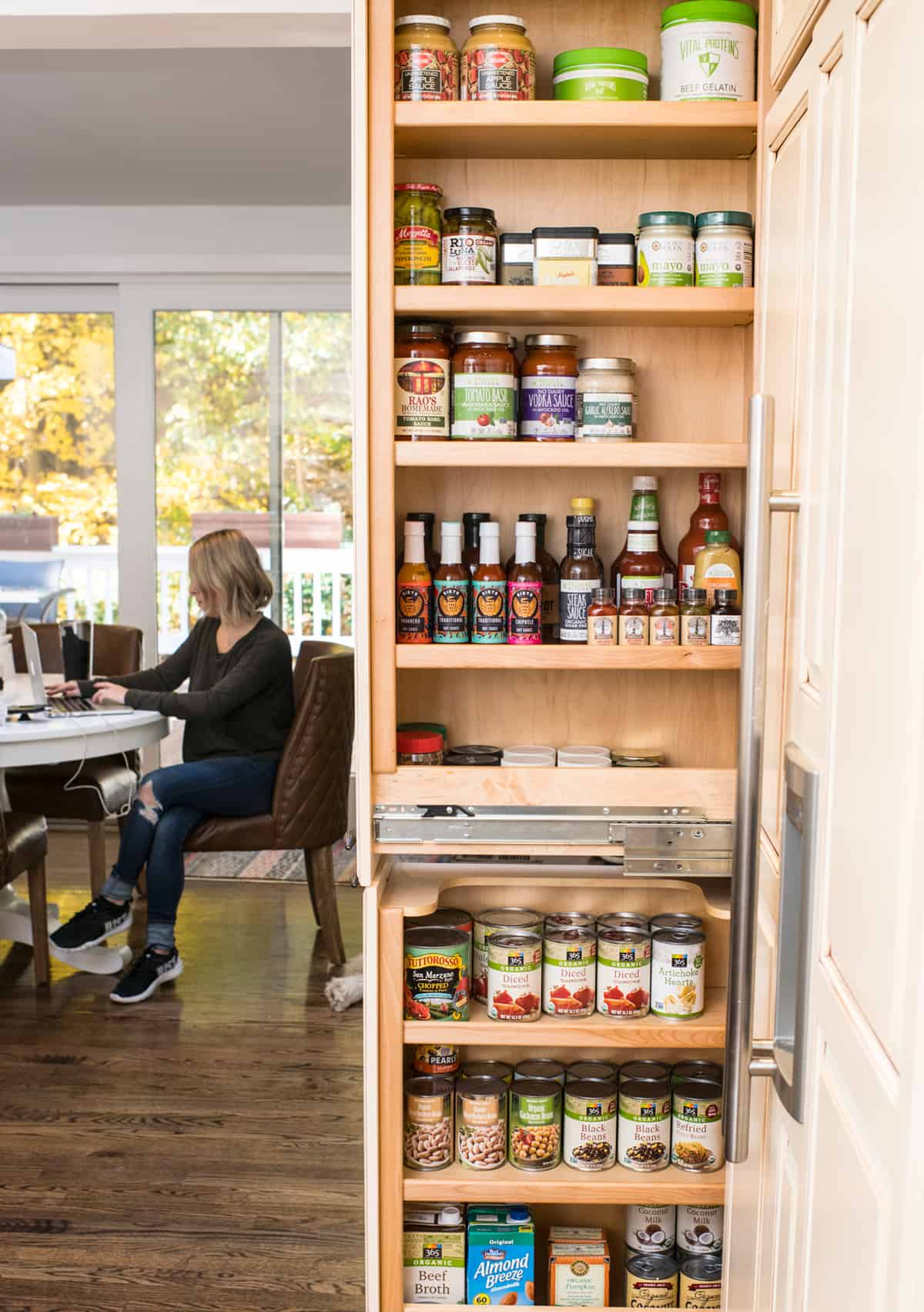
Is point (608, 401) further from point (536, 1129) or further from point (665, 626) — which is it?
point (536, 1129)

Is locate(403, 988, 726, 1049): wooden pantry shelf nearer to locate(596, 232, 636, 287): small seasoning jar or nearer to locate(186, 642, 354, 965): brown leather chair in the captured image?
locate(596, 232, 636, 287): small seasoning jar

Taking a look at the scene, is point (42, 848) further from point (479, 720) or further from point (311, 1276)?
point (479, 720)

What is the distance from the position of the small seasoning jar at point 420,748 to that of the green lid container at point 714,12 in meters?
1.10

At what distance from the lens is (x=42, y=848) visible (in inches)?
142

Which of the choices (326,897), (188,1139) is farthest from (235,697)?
(188,1139)

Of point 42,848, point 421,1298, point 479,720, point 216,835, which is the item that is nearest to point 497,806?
point 479,720

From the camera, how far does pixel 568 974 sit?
200 cm

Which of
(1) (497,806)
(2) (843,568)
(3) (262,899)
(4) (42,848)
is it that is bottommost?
(3) (262,899)

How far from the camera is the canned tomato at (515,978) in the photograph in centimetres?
198

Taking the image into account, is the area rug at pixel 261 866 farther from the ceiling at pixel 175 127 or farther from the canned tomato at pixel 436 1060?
the canned tomato at pixel 436 1060

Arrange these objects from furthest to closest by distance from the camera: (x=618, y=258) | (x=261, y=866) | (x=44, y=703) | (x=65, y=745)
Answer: (x=261, y=866) → (x=44, y=703) → (x=65, y=745) → (x=618, y=258)

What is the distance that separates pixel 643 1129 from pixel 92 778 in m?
2.49

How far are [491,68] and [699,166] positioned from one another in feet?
1.26

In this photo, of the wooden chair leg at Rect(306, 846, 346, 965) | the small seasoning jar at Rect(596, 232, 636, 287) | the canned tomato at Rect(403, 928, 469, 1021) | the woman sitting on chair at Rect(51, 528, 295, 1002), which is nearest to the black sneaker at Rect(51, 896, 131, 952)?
the woman sitting on chair at Rect(51, 528, 295, 1002)
